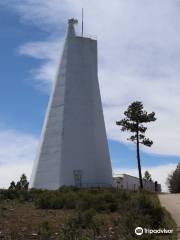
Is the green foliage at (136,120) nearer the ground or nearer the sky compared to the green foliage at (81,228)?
nearer the sky

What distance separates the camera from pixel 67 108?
136 ft

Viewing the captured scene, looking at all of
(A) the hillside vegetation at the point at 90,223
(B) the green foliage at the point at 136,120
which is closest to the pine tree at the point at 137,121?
(B) the green foliage at the point at 136,120

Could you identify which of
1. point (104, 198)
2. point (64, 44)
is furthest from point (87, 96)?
point (104, 198)

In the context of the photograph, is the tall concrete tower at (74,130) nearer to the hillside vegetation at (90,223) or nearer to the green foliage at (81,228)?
the hillside vegetation at (90,223)

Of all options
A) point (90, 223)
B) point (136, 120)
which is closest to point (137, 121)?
point (136, 120)

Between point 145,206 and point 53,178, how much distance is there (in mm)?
26048

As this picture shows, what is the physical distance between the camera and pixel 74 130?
135 feet

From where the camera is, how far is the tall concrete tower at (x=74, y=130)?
40062mm

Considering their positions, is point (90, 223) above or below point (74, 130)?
below

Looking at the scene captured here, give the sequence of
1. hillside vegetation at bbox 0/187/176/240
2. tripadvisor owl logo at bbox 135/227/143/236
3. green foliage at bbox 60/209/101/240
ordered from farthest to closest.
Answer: hillside vegetation at bbox 0/187/176/240 → tripadvisor owl logo at bbox 135/227/143/236 → green foliage at bbox 60/209/101/240

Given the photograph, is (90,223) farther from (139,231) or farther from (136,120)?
(136,120)

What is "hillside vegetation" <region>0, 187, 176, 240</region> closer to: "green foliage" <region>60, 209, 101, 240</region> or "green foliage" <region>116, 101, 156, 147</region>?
"green foliage" <region>60, 209, 101, 240</region>

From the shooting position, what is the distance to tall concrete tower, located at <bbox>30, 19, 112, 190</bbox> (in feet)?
131

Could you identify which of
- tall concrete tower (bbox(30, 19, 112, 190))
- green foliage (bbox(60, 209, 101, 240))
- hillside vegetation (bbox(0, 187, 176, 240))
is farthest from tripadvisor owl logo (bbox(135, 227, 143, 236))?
tall concrete tower (bbox(30, 19, 112, 190))
